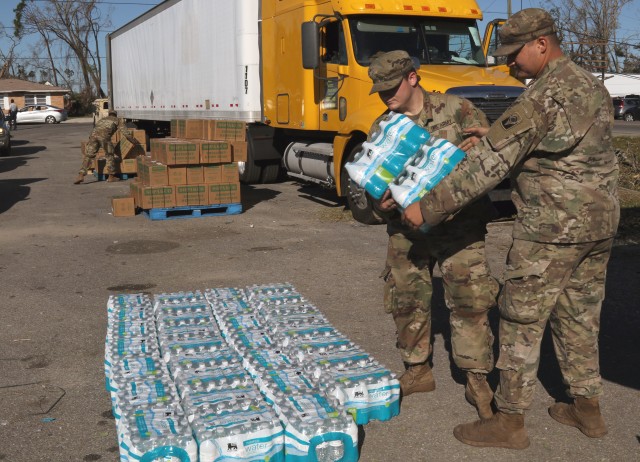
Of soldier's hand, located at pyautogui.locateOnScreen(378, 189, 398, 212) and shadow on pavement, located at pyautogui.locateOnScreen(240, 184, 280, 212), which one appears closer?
soldier's hand, located at pyautogui.locateOnScreen(378, 189, 398, 212)

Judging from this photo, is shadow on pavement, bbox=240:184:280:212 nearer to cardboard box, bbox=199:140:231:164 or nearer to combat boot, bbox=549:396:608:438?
cardboard box, bbox=199:140:231:164

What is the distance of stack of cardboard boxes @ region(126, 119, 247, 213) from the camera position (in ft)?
37.0

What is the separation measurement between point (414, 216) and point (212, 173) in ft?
27.7

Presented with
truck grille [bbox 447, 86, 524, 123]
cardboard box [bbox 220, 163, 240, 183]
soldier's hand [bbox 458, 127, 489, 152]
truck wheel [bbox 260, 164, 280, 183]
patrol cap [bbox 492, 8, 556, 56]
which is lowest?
truck wheel [bbox 260, 164, 280, 183]

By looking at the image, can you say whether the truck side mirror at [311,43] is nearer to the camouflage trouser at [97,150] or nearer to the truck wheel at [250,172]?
the truck wheel at [250,172]

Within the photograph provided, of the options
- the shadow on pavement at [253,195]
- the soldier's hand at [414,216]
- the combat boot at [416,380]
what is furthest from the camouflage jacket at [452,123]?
the shadow on pavement at [253,195]

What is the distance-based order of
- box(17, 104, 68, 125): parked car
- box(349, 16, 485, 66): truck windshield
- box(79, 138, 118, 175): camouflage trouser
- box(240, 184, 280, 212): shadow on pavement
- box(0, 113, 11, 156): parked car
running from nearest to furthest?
box(349, 16, 485, 66): truck windshield < box(240, 184, 280, 212): shadow on pavement < box(79, 138, 118, 175): camouflage trouser < box(0, 113, 11, 156): parked car < box(17, 104, 68, 125): parked car

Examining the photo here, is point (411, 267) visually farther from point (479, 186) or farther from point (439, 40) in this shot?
point (439, 40)

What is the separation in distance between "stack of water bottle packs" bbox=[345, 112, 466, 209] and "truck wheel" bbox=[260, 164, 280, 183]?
11748mm

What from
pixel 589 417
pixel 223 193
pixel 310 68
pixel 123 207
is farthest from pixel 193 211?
pixel 589 417

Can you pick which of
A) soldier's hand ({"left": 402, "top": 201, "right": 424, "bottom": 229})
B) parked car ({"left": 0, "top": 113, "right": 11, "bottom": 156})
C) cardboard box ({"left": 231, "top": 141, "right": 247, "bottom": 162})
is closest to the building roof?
parked car ({"left": 0, "top": 113, "right": 11, "bottom": 156})

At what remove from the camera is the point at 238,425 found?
3527mm

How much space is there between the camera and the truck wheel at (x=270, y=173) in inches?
609

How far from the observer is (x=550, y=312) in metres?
3.61
